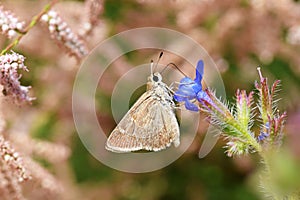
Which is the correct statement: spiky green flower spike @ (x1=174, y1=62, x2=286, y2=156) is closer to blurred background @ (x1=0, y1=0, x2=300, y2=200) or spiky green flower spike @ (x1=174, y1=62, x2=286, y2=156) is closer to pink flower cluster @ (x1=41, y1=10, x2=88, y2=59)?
pink flower cluster @ (x1=41, y1=10, x2=88, y2=59)

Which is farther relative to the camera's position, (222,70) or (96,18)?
(222,70)

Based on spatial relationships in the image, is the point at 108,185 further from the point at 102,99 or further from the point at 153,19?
the point at 153,19

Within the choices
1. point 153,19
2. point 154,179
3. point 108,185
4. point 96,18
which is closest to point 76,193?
point 108,185

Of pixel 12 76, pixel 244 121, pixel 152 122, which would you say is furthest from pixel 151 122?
pixel 12 76

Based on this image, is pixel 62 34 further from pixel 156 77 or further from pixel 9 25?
pixel 156 77

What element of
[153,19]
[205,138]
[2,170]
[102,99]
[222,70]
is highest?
[153,19]

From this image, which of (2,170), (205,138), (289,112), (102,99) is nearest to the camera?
(2,170)

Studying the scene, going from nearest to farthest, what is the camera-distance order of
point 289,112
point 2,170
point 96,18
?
point 2,170 → point 96,18 → point 289,112

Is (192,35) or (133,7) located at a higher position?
(133,7)
